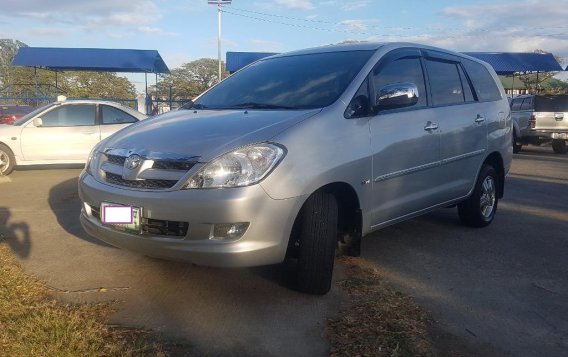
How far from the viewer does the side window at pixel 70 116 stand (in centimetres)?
987

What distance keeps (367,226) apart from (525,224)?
3.03m

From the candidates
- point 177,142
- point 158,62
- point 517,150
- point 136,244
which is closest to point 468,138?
point 177,142

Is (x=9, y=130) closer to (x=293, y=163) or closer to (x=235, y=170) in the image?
(x=235, y=170)

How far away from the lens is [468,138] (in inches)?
209

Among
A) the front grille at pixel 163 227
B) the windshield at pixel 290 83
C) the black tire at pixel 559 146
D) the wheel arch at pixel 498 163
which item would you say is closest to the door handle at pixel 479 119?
the wheel arch at pixel 498 163

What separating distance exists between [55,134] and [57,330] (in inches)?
295

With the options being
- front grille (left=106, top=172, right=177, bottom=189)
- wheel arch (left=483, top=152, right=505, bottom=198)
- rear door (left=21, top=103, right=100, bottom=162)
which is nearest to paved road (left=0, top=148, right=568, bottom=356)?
wheel arch (left=483, top=152, right=505, bottom=198)

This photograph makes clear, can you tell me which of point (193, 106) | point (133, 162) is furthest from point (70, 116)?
point (133, 162)

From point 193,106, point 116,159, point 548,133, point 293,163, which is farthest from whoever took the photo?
point 548,133

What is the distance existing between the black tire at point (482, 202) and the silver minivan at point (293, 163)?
35 cm

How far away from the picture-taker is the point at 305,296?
3.76 meters

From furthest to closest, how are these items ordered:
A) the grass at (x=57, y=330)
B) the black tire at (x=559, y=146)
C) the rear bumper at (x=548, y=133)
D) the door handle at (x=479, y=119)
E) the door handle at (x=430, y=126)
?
the black tire at (x=559, y=146)
the rear bumper at (x=548, y=133)
the door handle at (x=479, y=119)
the door handle at (x=430, y=126)
the grass at (x=57, y=330)

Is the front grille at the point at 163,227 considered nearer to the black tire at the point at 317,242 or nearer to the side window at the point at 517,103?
the black tire at the point at 317,242

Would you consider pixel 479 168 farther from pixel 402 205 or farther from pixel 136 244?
pixel 136 244
